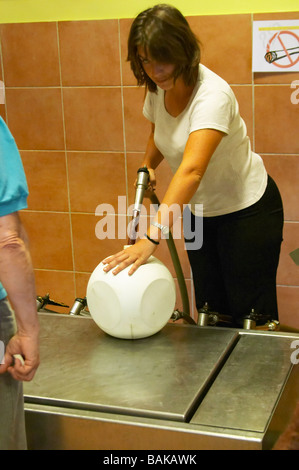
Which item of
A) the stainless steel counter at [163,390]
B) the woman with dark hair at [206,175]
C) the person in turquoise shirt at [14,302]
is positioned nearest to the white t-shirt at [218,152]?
the woman with dark hair at [206,175]

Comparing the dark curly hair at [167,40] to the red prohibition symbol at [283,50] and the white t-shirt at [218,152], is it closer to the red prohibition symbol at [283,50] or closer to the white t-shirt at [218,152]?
the white t-shirt at [218,152]

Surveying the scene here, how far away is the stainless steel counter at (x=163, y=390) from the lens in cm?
131

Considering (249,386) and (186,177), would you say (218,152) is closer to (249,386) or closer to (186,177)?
(186,177)

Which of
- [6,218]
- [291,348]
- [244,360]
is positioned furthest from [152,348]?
[6,218]

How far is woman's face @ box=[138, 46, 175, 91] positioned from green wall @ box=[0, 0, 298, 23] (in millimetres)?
909

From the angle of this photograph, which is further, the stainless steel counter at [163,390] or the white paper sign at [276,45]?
the white paper sign at [276,45]

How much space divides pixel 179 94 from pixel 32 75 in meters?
1.27

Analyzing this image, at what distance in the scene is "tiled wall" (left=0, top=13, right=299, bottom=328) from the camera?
2.59 meters

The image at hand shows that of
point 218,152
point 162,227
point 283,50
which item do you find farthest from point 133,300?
point 283,50

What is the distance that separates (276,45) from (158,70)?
917mm

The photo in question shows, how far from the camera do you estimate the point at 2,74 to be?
297cm

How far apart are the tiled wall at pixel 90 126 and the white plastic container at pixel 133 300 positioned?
3.77ft

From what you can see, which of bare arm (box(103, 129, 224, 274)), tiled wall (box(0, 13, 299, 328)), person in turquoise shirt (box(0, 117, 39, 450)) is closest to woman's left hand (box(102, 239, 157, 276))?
bare arm (box(103, 129, 224, 274))

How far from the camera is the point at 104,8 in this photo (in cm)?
273
